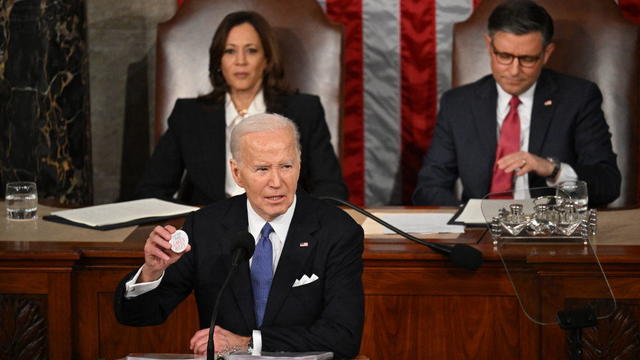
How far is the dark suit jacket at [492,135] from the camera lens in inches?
169

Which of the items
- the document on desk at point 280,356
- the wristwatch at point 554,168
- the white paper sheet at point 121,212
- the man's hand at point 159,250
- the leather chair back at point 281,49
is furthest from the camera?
the leather chair back at point 281,49

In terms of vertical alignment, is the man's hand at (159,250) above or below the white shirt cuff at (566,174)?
below

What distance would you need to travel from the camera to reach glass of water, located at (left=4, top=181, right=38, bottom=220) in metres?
3.69

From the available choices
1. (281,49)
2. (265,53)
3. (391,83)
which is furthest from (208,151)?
(391,83)

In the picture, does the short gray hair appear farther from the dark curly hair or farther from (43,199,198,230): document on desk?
the dark curly hair

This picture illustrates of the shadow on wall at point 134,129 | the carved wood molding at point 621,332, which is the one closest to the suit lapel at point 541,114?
the carved wood molding at point 621,332

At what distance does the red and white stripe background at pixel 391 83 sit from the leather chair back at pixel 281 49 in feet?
1.21

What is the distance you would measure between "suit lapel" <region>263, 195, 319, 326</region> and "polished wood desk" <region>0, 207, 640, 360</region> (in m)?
0.57

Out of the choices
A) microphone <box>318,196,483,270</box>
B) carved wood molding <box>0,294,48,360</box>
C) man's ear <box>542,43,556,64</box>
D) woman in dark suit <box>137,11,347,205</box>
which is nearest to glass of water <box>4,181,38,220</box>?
carved wood molding <box>0,294,48,360</box>

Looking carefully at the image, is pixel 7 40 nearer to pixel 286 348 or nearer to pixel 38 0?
pixel 38 0

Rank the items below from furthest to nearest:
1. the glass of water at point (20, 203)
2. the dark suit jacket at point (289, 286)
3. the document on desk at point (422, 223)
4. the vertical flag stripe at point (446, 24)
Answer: the vertical flag stripe at point (446, 24)
the glass of water at point (20, 203)
the document on desk at point (422, 223)
the dark suit jacket at point (289, 286)

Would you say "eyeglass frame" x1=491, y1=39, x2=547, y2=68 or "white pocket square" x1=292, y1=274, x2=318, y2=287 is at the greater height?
"eyeglass frame" x1=491, y1=39, x2=547, y2=68

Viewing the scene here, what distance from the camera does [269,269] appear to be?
2615mm

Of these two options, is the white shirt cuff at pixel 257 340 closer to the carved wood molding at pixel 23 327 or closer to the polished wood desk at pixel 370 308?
the polished wood desk at pixel 370 308
